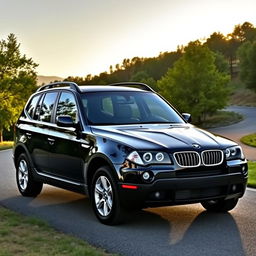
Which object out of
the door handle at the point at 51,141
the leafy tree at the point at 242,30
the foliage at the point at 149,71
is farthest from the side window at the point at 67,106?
the leafy tree at the point at 242,30

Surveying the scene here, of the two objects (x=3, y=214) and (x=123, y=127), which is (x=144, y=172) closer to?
(x=123, y=127)

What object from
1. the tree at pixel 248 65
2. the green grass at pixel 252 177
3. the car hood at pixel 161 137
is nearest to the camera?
the car hood at pixel 161 137

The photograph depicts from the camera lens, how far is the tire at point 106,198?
6711mm

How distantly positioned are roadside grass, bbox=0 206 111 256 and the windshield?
1.75m

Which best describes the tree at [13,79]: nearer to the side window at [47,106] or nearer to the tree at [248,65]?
the tree at [248,65]

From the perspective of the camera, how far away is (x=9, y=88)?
54.1 m

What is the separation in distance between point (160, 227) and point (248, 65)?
263ft

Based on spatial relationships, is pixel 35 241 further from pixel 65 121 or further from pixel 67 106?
pixel 67 106

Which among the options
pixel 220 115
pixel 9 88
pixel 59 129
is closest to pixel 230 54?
Answer: pixel 220 115

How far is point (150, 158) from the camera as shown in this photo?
6.46m

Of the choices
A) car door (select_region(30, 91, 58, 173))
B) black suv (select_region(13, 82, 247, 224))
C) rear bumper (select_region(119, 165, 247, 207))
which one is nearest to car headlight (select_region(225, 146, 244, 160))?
black suv (select_region(13, 82, 247, 224))

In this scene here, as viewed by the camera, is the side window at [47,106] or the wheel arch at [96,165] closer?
the wheel arch at [96,165]

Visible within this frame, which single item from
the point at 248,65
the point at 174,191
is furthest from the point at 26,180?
the point at 248,65

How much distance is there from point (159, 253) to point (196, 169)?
140 centimetres
